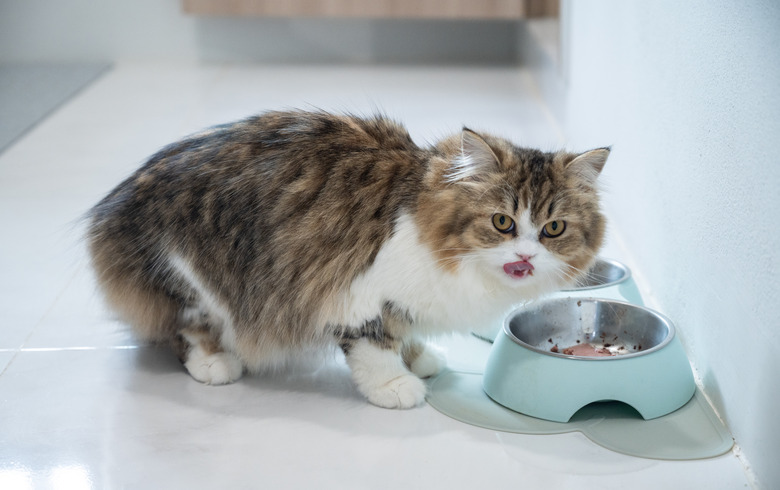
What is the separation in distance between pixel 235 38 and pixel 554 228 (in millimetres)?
4185

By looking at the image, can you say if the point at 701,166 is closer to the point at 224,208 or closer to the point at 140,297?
the point at 224,208

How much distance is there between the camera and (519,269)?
164cm


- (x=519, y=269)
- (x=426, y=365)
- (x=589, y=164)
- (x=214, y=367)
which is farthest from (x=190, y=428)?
(x=589, y=164)

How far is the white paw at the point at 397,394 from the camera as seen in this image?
1806mm

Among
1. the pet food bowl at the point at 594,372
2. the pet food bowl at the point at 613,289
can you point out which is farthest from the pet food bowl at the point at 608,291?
the pet food bowl at the point at 594,372

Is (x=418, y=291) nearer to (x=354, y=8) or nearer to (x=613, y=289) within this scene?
(x=613, y=289)

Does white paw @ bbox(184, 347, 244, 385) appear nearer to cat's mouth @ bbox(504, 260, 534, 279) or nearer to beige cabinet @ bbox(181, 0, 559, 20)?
cat's mouth @ bbox(504, 260, 534, 279)

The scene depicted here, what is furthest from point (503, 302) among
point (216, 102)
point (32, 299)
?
point (216, 102)

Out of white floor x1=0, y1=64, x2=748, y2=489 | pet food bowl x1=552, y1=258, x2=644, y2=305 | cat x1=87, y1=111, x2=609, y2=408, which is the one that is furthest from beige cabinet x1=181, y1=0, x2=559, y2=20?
cat x1=87, y1=111, x2=609, y2=408

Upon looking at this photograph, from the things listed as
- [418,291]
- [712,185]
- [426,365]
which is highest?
[712,185]

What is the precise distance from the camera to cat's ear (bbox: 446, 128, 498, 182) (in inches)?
63.9

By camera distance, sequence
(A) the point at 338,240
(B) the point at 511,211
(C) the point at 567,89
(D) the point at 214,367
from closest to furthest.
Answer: (B) the point at 511,211
(A) the point at 338,240
(D) the point at 214,367
(C) the point at 567,89

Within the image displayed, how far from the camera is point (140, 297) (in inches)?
74.6

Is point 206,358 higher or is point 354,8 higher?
point 354,8
